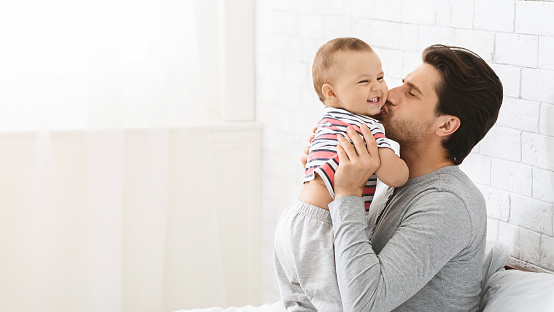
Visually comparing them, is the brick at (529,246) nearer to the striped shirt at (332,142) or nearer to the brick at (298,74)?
the striped shirt at (332,142)

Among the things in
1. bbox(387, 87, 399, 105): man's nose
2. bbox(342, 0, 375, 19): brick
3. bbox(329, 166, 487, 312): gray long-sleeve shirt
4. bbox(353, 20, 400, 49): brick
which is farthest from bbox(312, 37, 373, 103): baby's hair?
bbox(342, 0, 375, 19): brick

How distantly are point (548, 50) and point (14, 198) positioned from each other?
2239 millimetres

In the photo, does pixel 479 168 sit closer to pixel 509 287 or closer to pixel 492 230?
pixel 492 230

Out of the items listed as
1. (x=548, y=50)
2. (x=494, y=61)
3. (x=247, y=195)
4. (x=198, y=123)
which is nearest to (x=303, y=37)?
(x=198, y=123)

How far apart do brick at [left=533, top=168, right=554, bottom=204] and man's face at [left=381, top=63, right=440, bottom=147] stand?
323 mm

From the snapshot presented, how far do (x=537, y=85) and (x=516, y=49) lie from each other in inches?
4.7

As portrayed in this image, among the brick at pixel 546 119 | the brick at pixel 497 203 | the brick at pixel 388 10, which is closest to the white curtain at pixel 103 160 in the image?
the brick at pixel 388 10

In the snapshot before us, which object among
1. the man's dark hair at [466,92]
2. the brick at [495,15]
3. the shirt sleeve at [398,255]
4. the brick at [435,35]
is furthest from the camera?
A: the brick at [435,35]

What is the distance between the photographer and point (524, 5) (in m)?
1.83

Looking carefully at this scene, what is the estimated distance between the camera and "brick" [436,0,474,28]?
2.03 meters

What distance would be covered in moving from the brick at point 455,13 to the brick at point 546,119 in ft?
1.20

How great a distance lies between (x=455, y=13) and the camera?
209 centimetres

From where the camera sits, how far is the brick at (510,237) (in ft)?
6.36

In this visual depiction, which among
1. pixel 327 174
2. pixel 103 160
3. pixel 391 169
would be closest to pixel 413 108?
pixel 391 169
